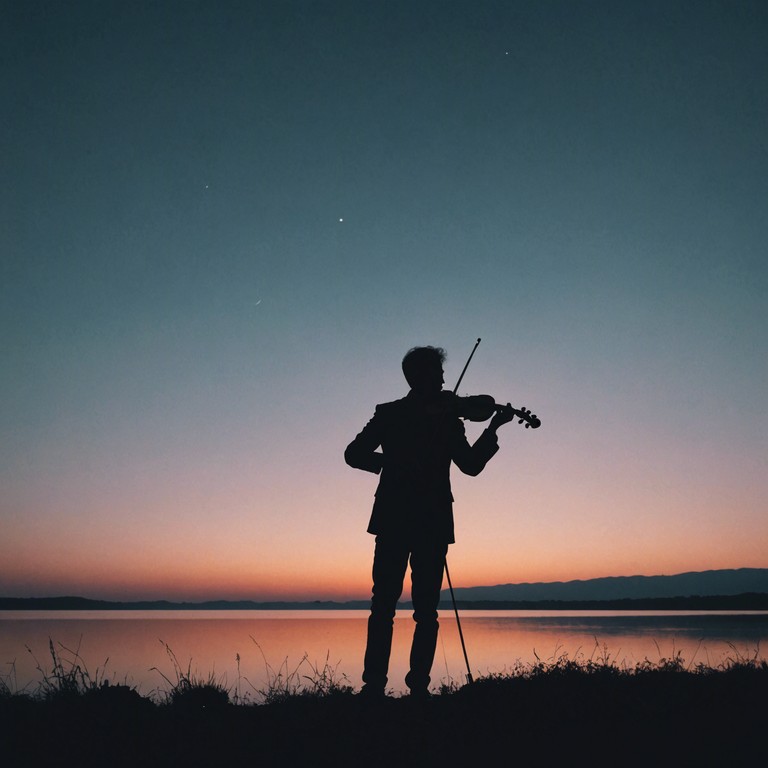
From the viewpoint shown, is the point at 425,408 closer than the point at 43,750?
No

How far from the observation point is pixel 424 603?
5.10 m

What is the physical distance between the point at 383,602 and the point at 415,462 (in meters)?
1.16

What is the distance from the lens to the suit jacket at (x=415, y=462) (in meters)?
5.20

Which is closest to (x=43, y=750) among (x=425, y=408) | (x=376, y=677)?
(x=376, y=677)

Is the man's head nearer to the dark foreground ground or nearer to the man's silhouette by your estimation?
the man's silhouette

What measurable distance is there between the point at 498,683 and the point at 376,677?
82.7 inches

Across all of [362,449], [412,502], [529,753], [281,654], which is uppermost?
[362,449]

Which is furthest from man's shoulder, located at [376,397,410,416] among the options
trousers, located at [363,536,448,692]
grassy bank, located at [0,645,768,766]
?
grassy bank, located at [0,645,768,766]

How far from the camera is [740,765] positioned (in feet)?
13.0

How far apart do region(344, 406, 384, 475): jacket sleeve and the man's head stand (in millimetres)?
464

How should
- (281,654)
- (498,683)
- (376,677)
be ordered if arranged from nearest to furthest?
(376,677), (498,683), (281,654)

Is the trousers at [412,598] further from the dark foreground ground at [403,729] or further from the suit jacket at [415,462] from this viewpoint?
the dark foreground ground at [403,729]

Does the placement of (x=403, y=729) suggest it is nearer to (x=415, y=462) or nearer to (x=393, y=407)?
(x=415, y=462)

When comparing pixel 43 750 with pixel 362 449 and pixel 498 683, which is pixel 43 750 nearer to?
pixel 362 449
